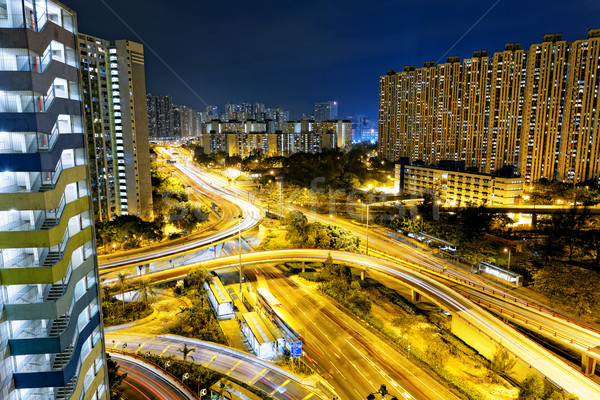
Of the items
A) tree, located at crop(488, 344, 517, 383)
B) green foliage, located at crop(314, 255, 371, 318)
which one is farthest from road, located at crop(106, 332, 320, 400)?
tree, located at crop(488, 344, 517, 383)

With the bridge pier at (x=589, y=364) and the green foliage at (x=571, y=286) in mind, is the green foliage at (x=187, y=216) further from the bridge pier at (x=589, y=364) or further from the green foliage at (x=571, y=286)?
the bridge pier at (x=589, y=364)

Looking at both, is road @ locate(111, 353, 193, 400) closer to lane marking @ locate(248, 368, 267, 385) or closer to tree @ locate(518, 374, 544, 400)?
Result: lane marking @ locate(248, 368, 267, 385)

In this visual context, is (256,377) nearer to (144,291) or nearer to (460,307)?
(144,291)

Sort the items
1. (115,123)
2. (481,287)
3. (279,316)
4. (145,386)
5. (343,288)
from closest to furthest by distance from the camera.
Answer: (145,386) → (279,316) → (481,287) → (343,288) → (115,123)

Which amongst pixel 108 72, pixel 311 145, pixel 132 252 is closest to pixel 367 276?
pixel 132 252

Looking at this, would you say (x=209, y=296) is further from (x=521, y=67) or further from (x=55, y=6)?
(x=521, y=67)

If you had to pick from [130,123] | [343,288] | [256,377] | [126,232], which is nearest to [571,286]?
[343,288]
